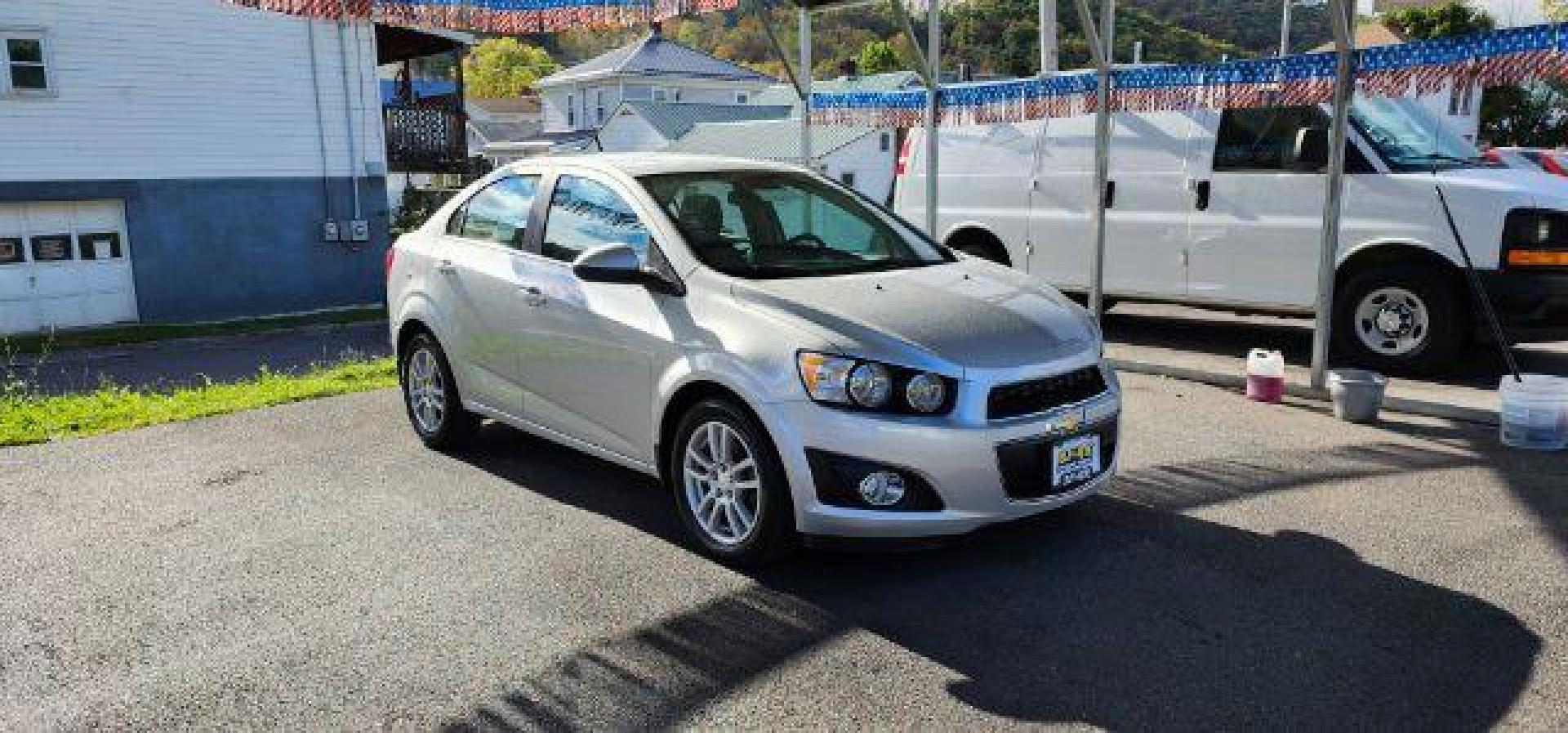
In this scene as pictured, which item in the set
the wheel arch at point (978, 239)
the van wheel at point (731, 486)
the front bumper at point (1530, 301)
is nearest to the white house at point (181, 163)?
the wheel arch at point (978, 239)

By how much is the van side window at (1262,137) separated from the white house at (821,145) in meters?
24.4

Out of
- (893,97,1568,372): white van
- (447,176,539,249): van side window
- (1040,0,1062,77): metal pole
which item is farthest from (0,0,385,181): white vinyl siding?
(447,176,539,249): van side window

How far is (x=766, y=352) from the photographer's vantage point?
13.1 feet

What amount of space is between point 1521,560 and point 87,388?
11080 mm

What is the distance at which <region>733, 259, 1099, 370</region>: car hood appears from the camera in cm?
394

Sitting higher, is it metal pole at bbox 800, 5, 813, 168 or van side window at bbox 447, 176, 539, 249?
metal pole at bbox 800, 5, 813, 168

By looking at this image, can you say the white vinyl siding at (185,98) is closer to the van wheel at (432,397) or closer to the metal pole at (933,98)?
the metal pole at (933,98)

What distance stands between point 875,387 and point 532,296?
1.96m

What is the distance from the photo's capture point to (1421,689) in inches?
129

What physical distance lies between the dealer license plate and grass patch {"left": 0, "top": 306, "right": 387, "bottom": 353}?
13.2 m

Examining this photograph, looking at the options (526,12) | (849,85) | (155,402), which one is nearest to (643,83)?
(849,85)

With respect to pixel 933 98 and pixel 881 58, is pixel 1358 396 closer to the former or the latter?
pixel 933 98

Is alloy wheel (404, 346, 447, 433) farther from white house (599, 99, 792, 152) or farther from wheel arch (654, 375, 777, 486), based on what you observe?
white house (599, 99, 792, 152)

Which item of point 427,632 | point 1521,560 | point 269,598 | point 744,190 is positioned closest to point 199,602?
point 269,598
